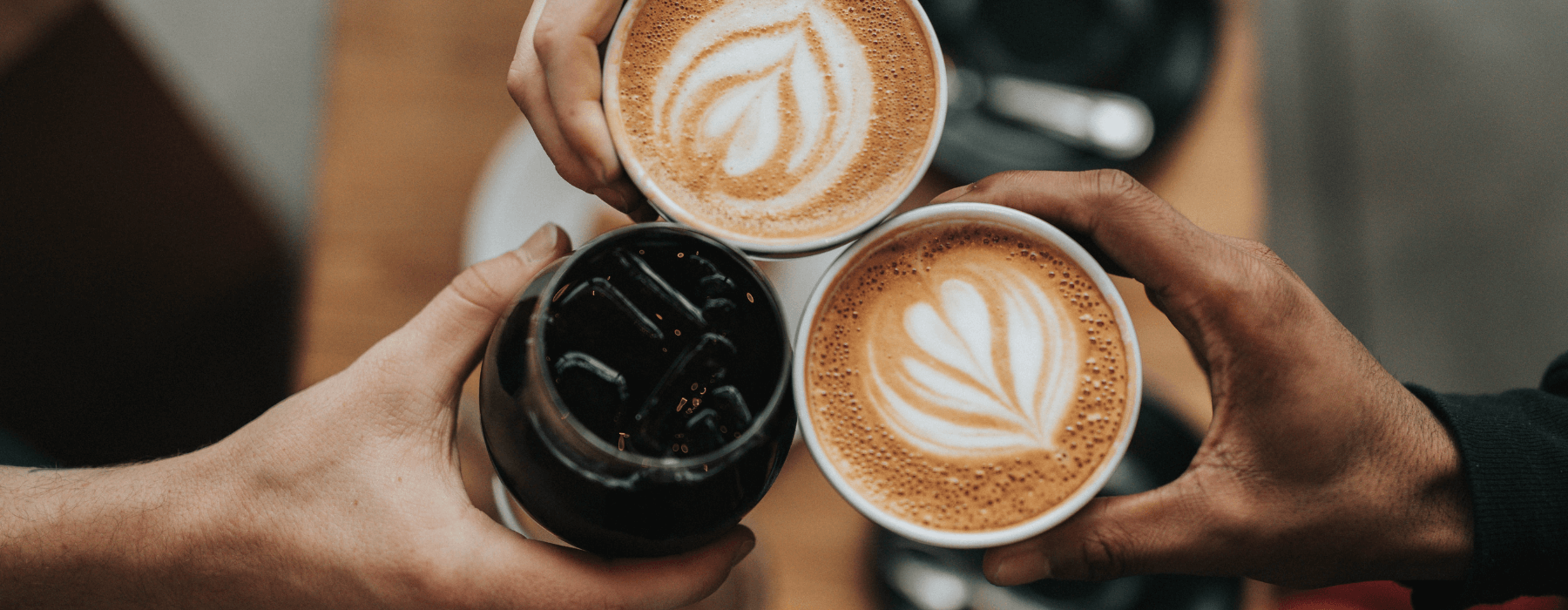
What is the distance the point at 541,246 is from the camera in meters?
0.78

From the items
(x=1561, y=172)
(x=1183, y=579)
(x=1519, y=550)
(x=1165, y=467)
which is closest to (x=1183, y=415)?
(x=1165, y=467)

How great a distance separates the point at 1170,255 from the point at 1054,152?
39 cm

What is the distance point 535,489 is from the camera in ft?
2.04

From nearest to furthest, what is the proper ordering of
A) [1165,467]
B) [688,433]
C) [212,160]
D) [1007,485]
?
[688,433] < [1007,485] < [1165,467] < [212,160]

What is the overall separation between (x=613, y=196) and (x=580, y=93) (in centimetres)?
10

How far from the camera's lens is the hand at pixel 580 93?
2.49 feet

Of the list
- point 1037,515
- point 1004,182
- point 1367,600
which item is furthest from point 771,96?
point 1367,600

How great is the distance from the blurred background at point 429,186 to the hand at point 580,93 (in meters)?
0.23

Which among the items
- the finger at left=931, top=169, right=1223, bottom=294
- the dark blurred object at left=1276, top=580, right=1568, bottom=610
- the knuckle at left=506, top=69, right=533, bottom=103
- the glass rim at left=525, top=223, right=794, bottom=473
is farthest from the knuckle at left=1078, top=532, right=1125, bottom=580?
the knuckle at left=506, top=69, right=533, bottom=103

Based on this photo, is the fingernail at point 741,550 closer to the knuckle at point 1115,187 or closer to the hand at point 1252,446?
the hand at point 1252,446

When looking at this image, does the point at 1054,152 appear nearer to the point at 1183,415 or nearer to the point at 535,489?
the point at 1183,415

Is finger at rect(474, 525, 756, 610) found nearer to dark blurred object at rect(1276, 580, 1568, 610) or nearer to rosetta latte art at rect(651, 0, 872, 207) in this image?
rosetta latte art at rect(651, 0, 872, 207)

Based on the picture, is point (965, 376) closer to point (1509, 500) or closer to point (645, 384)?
point (645, 384)

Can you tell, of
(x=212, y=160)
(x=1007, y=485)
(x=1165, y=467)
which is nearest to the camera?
(x=1007, y=485)
